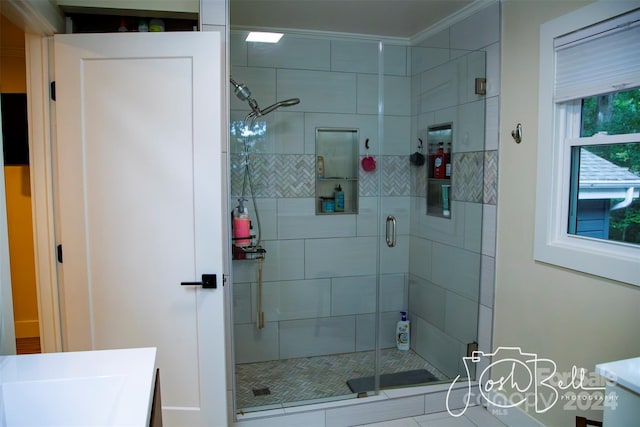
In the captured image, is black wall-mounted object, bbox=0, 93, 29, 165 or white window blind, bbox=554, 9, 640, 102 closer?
white window blind, bbox=554, 9, 640, 102

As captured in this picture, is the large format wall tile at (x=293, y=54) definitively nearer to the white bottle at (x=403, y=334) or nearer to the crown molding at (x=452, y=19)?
the crown molding at (x=452, y=19)

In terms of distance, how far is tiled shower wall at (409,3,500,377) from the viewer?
104 inches

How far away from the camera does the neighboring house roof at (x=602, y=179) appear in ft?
6.14

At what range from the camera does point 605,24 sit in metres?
1.85

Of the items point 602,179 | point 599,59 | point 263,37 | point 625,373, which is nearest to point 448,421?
point 625,373

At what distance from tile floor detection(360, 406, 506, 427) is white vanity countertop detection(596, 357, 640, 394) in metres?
1.35

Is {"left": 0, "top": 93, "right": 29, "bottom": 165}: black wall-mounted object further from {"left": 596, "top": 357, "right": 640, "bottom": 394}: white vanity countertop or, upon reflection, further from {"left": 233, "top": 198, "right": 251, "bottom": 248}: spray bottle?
{"left": 596, "top": 357, "right": 640, "bottom": 394}: white vanity countertop

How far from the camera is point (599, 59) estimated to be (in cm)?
191

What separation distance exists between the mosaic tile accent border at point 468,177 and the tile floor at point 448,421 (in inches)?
51.8

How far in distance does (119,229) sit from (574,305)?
2235 millimetres

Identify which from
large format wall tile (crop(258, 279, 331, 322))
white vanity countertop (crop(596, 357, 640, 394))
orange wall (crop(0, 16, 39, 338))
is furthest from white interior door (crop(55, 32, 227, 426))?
orange wall (crop(0, 16, 39, 338))

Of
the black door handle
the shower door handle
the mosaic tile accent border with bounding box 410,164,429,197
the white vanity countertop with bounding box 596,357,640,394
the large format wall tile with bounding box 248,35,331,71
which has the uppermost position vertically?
the large format wall tile with bounding box 248,35,331,71

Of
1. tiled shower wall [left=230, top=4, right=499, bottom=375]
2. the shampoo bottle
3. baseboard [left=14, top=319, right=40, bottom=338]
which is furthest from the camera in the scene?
baseboard [left=14, top=319, right=40, bottom=338]

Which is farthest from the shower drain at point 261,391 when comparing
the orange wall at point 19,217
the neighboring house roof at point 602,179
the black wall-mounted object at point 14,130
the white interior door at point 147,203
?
the black wall-mounted object at point 14,130
